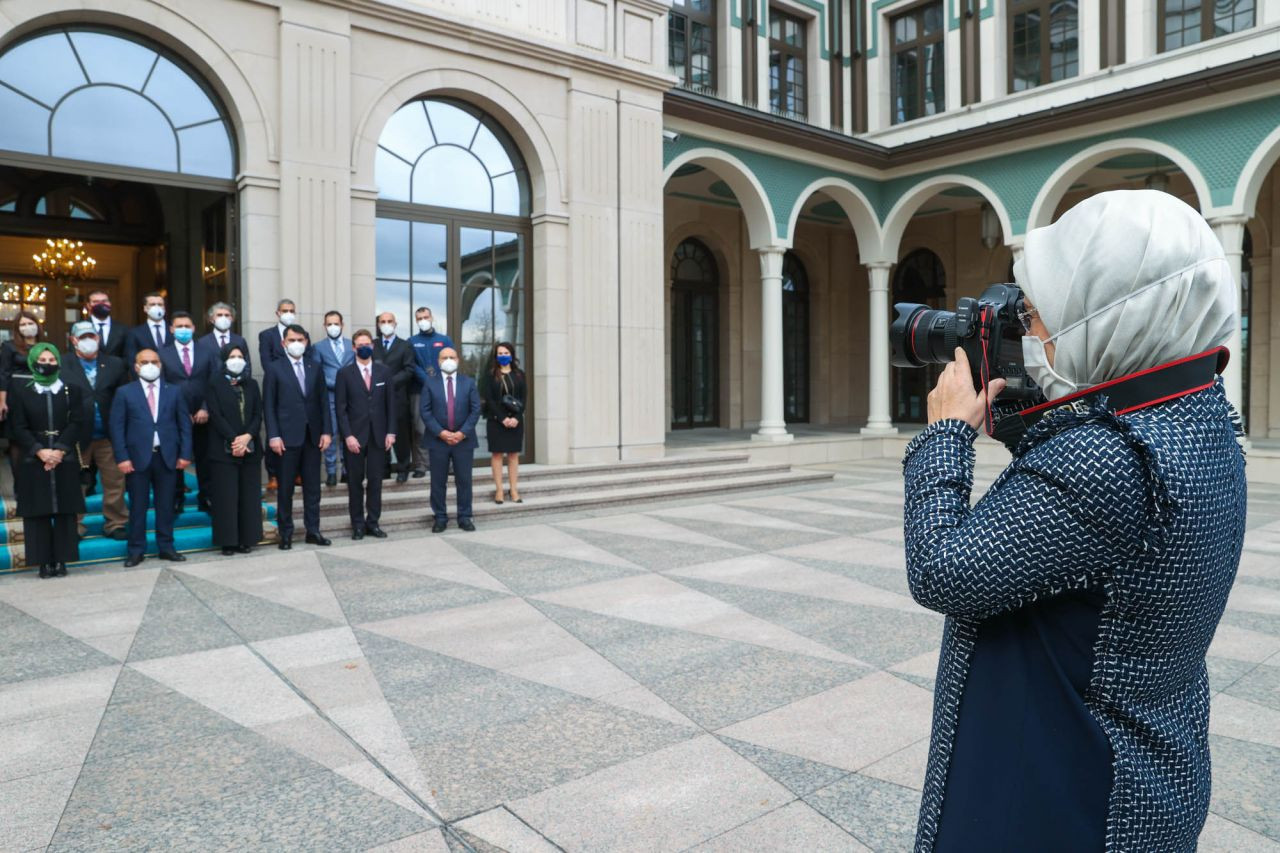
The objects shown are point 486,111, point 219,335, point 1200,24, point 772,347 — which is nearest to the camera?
point 219,335

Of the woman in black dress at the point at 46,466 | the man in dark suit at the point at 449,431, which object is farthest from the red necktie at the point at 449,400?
the woman in black dress at the point at 46,466

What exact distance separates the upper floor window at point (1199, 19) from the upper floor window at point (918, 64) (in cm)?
388

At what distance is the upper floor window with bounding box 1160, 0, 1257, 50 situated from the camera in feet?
46.7

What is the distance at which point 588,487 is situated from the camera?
11023 millimetres

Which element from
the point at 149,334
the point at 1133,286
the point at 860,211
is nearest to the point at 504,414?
the point at 149,334

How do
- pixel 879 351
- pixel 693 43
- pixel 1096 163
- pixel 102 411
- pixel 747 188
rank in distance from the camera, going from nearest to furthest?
pixel 102 411 → pixel 1096 163 → pixel 747 188 → pixel 879 351 → pixel 693 43

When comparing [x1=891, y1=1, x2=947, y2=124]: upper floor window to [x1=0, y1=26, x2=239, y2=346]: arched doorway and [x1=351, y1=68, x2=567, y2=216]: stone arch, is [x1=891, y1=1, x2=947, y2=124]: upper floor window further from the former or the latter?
[x1=0, y1=26, x2=239, y2=346]: arched doorway

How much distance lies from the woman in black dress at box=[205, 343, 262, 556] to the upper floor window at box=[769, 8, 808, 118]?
13.5 meters

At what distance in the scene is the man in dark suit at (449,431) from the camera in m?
8.81

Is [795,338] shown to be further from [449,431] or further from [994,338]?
[994,338]

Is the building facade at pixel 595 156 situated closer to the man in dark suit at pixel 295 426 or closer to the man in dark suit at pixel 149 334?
the man in dark suit at pixel 149 334

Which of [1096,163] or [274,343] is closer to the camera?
[274,343]

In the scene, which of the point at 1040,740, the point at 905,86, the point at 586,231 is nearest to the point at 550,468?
the point at 586,231

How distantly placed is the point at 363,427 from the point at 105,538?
2273 mm
